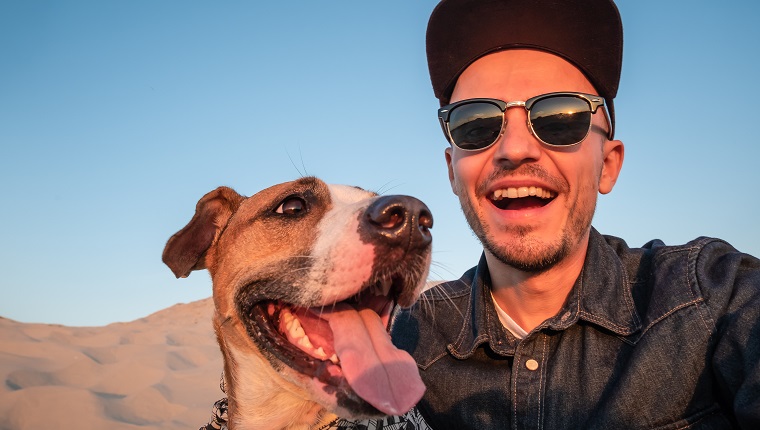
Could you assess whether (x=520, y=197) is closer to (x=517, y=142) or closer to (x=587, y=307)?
(x=517, y=142)

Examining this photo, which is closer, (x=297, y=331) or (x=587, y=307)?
(x=297, y=331)

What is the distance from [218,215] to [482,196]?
69.5 inches

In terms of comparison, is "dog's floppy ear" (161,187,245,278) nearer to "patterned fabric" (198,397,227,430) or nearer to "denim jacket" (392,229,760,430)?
"patterned fabric" (198,397,227,430)

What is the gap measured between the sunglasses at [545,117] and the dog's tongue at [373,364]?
1450 millimetres

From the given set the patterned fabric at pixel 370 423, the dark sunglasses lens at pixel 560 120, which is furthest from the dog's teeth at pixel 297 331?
the dark sunglasses lens at pixel 560 120

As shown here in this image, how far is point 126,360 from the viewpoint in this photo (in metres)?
10.0

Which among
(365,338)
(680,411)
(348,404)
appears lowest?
(680,411)

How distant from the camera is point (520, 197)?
3.46m

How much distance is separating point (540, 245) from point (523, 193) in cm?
34

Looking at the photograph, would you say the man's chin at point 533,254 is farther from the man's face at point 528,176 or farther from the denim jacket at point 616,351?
A: the denim jacket at point 616,351

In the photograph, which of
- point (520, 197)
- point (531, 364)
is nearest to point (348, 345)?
point (531, 364)

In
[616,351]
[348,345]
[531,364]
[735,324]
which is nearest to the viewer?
[735,324]

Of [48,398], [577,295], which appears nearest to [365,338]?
[577,295]

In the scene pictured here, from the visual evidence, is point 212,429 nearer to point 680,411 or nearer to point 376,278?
point 376,278
